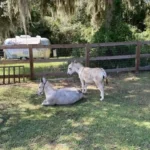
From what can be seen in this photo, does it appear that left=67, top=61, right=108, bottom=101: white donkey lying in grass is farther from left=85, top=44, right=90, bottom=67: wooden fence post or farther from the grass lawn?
left=85, top=44, right=90, bottom=67: wooden fence post

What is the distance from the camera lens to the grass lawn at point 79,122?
409cm

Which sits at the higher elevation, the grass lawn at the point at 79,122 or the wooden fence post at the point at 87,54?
the wooden fence post at the point at 87,54

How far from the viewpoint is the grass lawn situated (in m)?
4.09

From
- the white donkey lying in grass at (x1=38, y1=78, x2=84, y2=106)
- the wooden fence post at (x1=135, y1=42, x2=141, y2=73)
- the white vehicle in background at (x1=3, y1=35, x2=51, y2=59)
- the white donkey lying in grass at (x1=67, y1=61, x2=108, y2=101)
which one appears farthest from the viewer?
the white vehicle in background at (x1=3, y1=35, x2=51, y2=59)

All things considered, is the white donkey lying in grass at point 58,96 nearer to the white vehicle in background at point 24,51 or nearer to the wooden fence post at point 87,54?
the wooden fence post at point 87,54

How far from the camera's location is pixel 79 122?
15.8ft

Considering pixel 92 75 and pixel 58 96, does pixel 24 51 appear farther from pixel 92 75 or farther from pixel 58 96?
pixel 58 96

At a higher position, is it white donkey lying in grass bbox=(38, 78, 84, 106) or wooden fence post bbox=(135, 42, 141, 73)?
wooden fence post bbox=(135, 42, 141, 73)

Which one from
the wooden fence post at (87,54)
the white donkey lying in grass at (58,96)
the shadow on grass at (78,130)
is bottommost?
the shadow on grass at (78,130)

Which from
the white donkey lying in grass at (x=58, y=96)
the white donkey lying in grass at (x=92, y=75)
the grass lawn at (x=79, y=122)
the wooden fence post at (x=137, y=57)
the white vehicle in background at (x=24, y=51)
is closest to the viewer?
the grass lawn at (x=79, y=122)

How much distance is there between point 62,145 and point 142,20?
43.9ft

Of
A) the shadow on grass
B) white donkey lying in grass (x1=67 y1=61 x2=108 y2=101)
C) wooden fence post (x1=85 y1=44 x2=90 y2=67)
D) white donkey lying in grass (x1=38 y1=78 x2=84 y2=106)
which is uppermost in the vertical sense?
wooden fence post (x1=85 y1=44 x2=90 y2=67)

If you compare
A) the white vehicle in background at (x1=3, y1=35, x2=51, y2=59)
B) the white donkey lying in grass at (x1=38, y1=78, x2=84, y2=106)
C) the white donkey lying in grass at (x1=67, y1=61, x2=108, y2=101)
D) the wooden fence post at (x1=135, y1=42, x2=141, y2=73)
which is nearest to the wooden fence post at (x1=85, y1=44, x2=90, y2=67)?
the wooden fence post at (x1=135, y1=42, x2=141, y2=73)

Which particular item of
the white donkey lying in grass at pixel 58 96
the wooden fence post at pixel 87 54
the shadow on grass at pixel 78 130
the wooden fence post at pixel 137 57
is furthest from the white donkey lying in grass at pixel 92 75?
the wooden fence post at pixel 137 57
